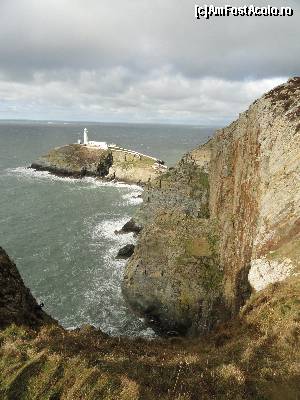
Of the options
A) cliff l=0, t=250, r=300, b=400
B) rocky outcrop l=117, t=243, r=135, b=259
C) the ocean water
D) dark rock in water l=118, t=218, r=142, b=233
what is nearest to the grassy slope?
cliff l=0, t=250, r=300, b=400

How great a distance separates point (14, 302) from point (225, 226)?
72.0 feet

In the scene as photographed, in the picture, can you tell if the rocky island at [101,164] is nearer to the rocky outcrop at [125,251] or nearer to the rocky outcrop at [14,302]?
the rocky outcrop at [125,251]

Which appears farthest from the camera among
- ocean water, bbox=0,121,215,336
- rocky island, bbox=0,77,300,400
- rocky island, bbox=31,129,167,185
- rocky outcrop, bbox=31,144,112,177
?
rocky outcrop, bbox=31,144,112,177

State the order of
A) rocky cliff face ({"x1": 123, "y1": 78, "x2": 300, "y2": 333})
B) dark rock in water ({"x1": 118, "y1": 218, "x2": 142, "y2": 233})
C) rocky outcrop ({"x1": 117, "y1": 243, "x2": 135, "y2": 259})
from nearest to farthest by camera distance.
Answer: rocky cliff face ({"x1": 123, "y1": 78, "x2": 300, "y2": 333}) < rocky outcrop ({"x1": 117, "y1": 243, "x2": 135, "y2": 259}) < dark rock in water ({"x1": 118, "y1": 218, "x2": 142, "y2": 233})

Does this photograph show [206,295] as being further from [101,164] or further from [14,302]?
[101,164]

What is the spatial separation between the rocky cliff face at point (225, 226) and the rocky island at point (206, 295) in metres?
0.11

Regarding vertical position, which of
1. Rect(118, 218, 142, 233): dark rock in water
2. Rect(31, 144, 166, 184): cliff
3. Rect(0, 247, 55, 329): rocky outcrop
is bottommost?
Rect(118, 218, 142, 233): dark rock in water

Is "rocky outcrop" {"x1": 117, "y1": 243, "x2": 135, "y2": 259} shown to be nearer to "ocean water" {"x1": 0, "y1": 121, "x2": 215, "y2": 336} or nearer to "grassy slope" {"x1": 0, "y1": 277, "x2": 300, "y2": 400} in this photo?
"ocean water" {"x1": 0, "y1": 121, "x2": 215, "y2": 336}

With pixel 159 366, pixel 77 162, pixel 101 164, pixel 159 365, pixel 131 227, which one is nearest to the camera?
pixel 159 366

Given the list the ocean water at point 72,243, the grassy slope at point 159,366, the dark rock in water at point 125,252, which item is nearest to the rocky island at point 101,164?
the ocean water at point 72,243

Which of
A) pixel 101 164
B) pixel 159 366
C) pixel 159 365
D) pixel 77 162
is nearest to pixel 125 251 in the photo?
pixel 159 365

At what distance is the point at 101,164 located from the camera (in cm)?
11831

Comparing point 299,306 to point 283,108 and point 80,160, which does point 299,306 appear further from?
point 80,160

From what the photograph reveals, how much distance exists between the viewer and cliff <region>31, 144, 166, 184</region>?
112 m
